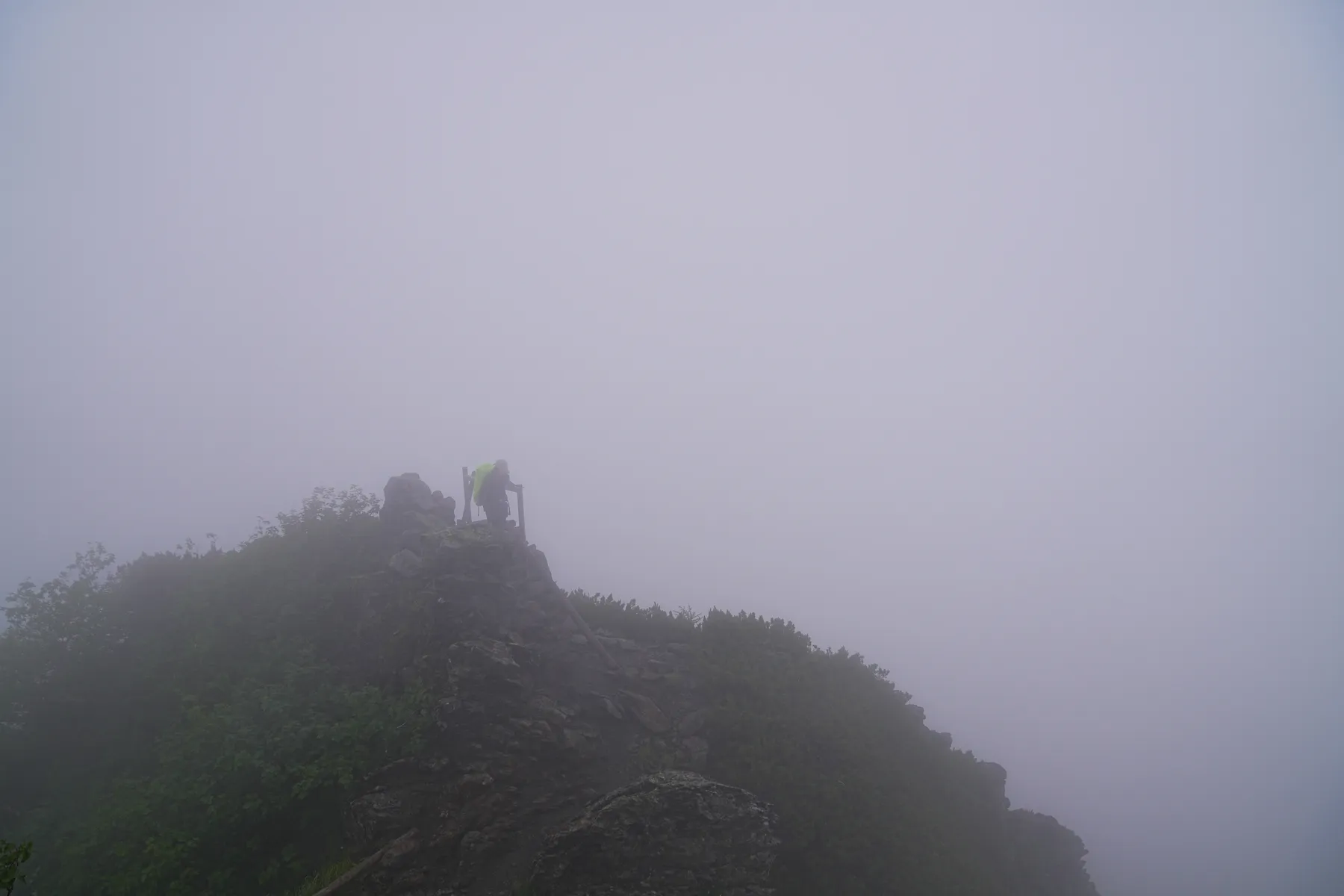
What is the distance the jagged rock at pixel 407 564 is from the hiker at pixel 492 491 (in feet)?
6.76

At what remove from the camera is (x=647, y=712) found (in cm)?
1410

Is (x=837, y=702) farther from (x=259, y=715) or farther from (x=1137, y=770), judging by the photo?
(x=1137, y=770)

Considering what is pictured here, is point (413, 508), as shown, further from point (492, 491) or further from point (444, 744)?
point (444, 744)

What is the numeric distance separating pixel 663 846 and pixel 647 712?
3735 millimetres

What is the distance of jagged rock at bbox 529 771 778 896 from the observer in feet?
33.1

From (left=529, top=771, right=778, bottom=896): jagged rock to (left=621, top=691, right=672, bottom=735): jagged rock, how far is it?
239cm

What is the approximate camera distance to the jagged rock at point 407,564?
14719mm

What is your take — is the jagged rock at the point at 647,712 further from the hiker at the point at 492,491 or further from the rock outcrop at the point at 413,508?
the rock outcrop at the point at 413,508

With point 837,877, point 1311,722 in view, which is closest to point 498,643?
point 837,877

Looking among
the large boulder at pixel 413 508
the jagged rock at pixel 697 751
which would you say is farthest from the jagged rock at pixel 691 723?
the large boulder at pixel 413 508

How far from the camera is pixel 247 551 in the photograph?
1723cm

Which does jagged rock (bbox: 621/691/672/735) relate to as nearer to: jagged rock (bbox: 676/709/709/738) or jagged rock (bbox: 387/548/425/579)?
jagged rock (bbox: 676/709/709/738)

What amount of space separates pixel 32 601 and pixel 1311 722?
19913 cm

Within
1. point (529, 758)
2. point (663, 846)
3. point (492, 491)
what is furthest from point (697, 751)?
point (492, 491)
